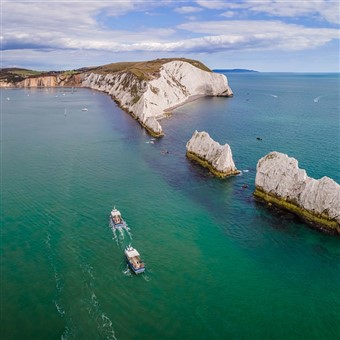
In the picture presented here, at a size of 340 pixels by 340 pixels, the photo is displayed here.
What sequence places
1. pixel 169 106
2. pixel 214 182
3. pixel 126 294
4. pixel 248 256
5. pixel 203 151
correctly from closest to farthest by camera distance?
1. pixel 126 294
2. pixel 248 256
3. pixel 214 182
4. pixel 203 151
5. pixel 169 106

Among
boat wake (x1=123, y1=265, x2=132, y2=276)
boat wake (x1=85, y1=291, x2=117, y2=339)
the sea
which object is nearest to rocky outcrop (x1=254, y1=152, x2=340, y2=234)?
the sea

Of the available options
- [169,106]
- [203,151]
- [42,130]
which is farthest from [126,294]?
[169,106]

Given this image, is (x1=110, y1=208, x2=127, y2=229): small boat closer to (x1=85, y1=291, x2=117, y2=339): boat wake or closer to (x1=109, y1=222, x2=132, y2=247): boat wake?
(x1=109, y1=222, x2=132, y2=247): boat wake

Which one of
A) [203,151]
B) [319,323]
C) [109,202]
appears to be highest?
[203,151]

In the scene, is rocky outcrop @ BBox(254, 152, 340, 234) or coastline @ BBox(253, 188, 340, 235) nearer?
coastline @ BBox(253, 188, 340, 235)

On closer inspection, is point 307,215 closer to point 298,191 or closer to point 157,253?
point 298,191

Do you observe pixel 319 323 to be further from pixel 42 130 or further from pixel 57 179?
pixel 42 130

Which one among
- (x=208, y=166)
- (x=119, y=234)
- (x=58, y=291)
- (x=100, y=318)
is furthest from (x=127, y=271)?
(x=208, y=166)
